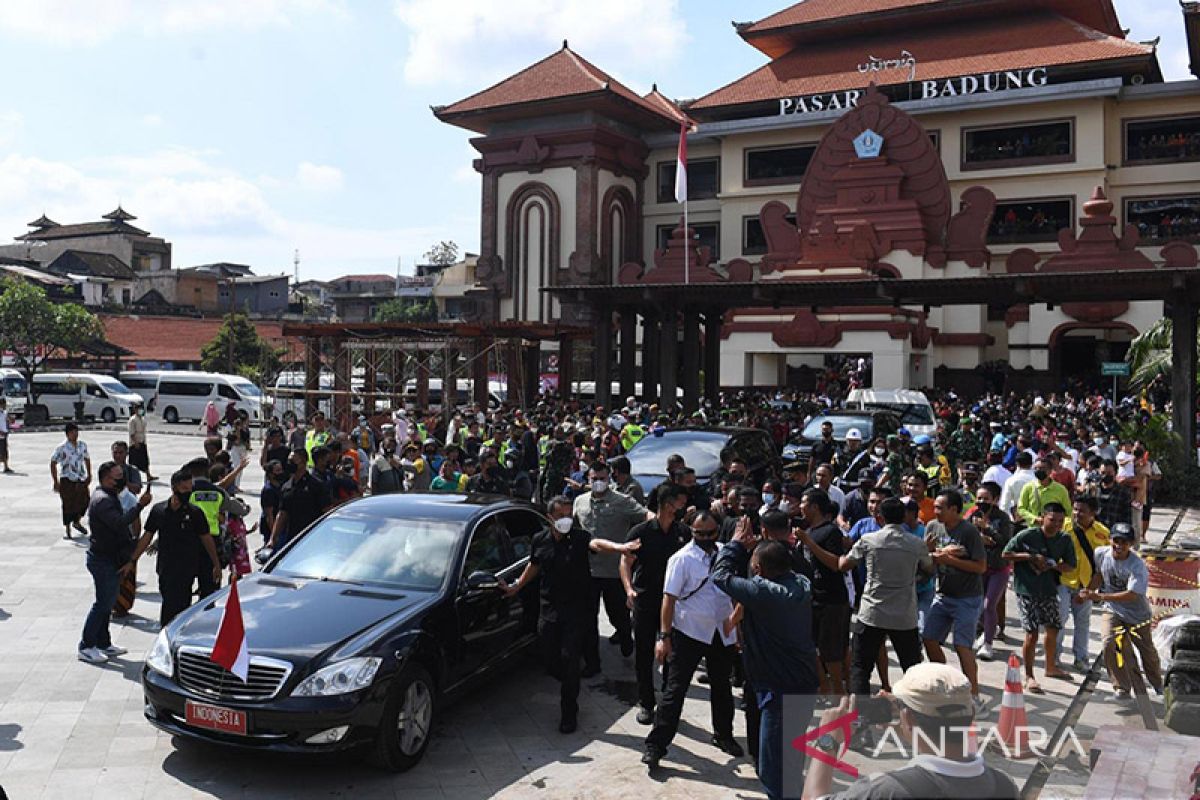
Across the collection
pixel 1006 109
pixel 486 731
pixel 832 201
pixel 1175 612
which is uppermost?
pixel 1006 109

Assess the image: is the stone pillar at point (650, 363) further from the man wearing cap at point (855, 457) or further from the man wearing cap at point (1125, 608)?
the man wearing cap at point (1125, 608)

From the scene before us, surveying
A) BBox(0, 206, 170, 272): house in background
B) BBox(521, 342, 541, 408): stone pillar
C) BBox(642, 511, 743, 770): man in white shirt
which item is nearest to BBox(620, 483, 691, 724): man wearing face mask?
BBox(642, 511, 743, 770): man in white shirt

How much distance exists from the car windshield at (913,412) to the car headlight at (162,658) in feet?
55.7

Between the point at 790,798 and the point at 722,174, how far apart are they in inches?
1684

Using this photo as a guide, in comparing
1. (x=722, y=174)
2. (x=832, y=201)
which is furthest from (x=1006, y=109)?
(x=722, y=174)

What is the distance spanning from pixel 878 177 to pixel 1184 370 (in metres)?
21.3

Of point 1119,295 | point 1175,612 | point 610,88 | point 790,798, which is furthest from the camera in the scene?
point 610,88

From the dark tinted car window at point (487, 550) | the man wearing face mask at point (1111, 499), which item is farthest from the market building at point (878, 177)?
the dark tinted car window at point (487, 550)

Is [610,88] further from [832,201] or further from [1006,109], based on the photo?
[1006,109]

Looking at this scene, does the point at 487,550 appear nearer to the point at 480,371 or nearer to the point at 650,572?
the point at 650,572

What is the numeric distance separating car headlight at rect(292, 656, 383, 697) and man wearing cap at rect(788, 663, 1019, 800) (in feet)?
11.1

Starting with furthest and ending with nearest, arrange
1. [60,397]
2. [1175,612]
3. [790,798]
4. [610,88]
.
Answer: [610,88] → [60,397] → [1175,612] → [790,798]

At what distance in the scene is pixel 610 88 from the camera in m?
44.2

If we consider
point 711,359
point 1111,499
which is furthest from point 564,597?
point 711,359
